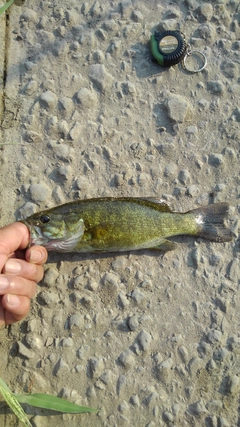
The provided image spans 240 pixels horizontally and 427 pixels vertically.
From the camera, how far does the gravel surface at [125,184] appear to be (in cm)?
340

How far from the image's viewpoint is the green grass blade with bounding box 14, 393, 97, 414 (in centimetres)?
323

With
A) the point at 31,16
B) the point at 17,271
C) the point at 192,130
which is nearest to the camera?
the point at 17,271

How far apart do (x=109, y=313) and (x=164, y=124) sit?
1869 mm

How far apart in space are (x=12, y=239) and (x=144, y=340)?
4.65ft

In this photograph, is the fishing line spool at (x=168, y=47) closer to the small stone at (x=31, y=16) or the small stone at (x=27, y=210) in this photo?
the small stone at (x=31, y=16)

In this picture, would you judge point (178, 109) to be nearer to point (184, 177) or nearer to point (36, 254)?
point (184, 177)

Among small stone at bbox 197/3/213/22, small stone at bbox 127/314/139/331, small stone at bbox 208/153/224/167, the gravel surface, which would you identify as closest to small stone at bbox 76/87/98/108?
the gravel surface

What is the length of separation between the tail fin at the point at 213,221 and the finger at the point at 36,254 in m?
1.35

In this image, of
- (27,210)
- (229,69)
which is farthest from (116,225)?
(229,69)

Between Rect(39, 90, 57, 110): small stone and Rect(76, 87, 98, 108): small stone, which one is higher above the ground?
Rect(76, 87, 98, 108): small stone

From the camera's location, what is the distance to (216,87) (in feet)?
12.8

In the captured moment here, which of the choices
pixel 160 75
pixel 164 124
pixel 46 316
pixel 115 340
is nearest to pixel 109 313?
pixel 115 340

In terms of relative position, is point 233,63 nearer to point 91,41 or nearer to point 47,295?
point 91,41

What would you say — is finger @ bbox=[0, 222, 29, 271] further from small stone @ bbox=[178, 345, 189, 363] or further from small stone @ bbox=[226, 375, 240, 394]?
small stone @ bbox=[226, 375, 240, 394]
